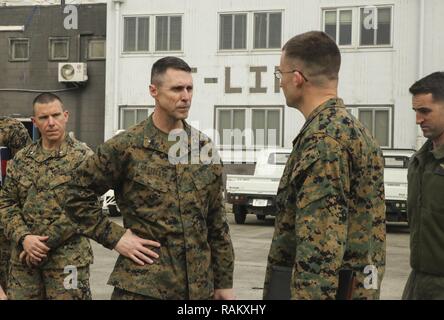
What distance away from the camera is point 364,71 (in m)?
24.9

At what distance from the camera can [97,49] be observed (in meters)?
27.9

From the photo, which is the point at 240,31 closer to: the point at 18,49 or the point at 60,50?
the point at 60,50

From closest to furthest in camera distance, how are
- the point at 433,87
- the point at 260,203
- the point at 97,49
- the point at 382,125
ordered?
1. the point at 433,87
2. the point at 260,203
3. the point at 382,125
4. the point at 97,49

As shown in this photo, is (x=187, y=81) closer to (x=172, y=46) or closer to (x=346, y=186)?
(x=346, y=186)

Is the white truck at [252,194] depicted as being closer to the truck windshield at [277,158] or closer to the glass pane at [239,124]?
the truck windshield at [277,158]

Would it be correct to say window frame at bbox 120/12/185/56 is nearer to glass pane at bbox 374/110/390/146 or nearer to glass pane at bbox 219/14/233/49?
glass pane at bbox 219/14/233/49

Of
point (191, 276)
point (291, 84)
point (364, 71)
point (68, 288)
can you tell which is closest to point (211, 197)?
point (191, 276)

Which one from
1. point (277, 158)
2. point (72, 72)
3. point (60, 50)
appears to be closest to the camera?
point (277, 158)

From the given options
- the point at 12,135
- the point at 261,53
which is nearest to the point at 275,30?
the point at 261,53

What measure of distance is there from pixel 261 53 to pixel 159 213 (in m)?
22.3

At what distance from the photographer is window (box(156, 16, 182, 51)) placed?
26.4 meters

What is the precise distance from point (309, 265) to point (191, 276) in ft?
3.47

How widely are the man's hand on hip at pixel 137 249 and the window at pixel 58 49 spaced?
2489 centimetres

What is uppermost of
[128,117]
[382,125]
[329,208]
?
[128,117]
